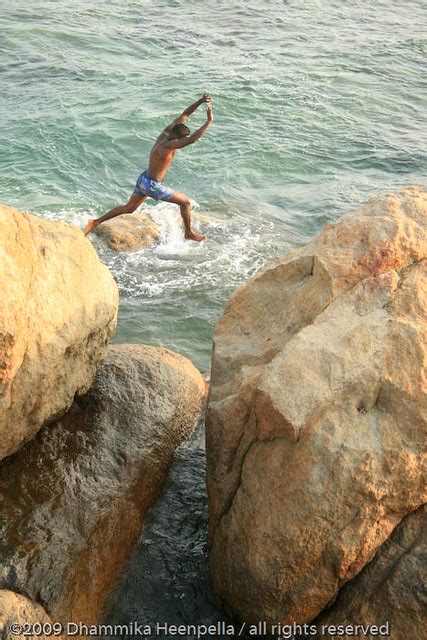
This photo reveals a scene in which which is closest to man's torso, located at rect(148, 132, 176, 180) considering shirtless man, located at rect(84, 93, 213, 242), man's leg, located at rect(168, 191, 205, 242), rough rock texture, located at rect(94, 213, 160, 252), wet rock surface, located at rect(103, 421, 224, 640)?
shirtless man, located at rect(84, 93, 213, 242)

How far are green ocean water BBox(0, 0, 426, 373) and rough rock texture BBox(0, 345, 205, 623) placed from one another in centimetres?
223

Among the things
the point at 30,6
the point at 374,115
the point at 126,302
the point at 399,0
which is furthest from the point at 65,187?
the point at 399,0

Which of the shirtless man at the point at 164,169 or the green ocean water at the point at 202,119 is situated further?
the green ocean water at the point at 202,119

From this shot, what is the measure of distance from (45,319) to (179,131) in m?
4.80

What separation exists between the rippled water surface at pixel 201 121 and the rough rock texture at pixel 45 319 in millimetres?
1430

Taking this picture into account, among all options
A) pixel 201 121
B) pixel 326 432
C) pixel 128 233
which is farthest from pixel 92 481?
pixel 201 121

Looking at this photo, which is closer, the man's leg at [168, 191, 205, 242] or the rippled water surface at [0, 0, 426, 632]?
the man's leg at [168, 191, 205, 242]

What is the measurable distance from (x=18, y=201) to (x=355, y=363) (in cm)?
901

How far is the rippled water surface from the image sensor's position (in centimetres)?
1087

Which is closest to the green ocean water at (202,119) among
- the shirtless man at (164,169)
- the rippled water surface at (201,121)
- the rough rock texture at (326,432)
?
the rippled water surface at (201,121)

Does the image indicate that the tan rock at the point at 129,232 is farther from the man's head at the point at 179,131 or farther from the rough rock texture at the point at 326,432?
the rough rock texture at the point at 326,432

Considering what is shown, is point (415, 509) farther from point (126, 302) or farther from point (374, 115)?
point (374, 115)

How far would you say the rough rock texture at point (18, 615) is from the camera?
425 cm

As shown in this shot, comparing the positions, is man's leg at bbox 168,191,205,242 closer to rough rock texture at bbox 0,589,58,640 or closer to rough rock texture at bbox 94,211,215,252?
rough rock texture at bbox 94,211,215,252
